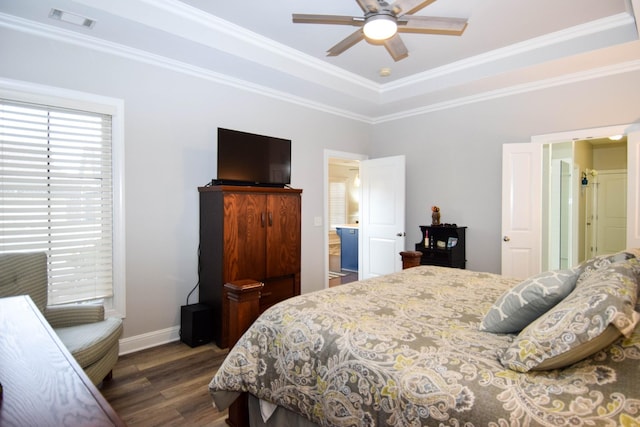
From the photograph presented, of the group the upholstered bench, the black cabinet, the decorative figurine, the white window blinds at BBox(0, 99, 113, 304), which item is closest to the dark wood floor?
the upholstered bench

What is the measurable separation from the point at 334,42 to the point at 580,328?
3.21 meters

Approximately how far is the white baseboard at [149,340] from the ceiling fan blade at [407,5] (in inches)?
130

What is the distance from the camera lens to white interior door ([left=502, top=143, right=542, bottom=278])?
3877 mm

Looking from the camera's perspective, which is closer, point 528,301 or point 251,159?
point 528,301

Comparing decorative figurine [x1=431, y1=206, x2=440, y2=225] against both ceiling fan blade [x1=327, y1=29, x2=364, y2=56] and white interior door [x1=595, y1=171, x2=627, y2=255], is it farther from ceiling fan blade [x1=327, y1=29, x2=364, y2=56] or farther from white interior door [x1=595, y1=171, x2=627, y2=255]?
white interior door [x1=595, y1=171, x2=627, y2=255]

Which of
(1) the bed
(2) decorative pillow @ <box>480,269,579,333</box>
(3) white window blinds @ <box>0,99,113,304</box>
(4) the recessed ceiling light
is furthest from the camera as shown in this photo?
(3) white window blinds @ <box>0,99,113,304</box>

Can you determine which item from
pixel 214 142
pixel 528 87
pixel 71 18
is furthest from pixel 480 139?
pixel 71 18

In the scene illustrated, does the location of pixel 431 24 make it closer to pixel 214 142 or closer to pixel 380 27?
pixel 380 27

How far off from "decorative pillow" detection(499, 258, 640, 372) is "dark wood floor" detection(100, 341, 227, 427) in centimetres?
174

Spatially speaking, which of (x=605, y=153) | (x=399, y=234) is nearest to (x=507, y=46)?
(x=399, y=234)

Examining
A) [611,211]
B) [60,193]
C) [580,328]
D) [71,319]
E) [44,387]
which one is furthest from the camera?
[611,211]

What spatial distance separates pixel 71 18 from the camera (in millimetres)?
2576

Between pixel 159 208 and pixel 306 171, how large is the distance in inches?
77.2

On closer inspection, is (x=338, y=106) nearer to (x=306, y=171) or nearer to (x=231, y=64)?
(x=306, y=171)
